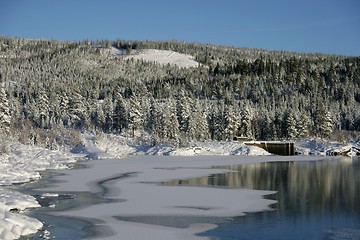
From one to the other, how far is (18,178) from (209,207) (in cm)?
1910

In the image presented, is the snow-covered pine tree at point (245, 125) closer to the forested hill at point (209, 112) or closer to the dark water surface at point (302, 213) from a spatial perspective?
the forested hill at point (209, 112)

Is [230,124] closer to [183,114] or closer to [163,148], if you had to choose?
[183,114]

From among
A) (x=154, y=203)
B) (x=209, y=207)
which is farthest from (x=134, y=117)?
(x=209, y=207)

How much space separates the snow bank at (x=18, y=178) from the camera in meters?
18.4

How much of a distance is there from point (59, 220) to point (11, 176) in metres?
18.8

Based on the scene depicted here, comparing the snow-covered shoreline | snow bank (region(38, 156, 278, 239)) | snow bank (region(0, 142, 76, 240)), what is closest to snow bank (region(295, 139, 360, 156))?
the snow-covered shoreline

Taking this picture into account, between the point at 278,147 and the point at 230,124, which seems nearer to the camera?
the point at 278,147

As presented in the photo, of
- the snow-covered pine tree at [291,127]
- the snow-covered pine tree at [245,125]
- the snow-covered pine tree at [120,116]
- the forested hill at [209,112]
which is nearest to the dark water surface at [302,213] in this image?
the forested hill at [209,112]

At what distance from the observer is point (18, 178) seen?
124 ft

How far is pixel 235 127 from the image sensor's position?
101 m

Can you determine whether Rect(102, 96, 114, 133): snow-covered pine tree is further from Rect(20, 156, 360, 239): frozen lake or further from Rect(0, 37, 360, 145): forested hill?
Rect(20, 156, 360, 239): frozen lake

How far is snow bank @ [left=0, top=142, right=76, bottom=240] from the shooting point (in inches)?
725

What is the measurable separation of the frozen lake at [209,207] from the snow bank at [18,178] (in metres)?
1.39

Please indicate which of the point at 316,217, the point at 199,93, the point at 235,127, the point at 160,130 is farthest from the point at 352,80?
Answer: the point at 316,217
